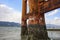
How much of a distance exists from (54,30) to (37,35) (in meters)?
0.52

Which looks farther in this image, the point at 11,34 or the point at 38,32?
the point at 11,34

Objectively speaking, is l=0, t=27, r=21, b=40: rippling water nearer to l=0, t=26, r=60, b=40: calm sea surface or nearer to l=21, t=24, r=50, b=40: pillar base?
l=0, t=26, r=60, b=40: calm sea surface

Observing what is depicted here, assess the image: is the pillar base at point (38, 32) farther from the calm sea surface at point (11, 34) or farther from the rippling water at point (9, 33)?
the rippling water at point (9, 33)

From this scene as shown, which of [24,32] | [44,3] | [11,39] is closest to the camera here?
[44,3]

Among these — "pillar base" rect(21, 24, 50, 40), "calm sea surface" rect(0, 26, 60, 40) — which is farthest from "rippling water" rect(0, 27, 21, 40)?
"pillar base" rect(21, 24, 50, 40)

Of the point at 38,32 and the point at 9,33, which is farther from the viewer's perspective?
the point at 9,33

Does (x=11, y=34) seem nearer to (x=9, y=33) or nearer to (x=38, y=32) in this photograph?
(x=9, y=33)

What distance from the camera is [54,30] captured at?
4230 millimetres

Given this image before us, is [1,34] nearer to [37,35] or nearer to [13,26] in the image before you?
[13,26]

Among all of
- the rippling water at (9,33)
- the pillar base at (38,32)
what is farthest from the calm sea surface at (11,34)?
the pillar base at (38,32)

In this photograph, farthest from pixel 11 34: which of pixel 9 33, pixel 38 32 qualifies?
pixel 38 32

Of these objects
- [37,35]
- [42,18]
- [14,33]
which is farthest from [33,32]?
[14,33]

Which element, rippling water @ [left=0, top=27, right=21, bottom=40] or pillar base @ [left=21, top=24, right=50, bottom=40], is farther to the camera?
rippling water @ [left=0, top=27, right=21, bottom=40]

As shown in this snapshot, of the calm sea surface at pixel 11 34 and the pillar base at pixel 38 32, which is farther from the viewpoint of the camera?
the calm sea surface at pixel 11 34
